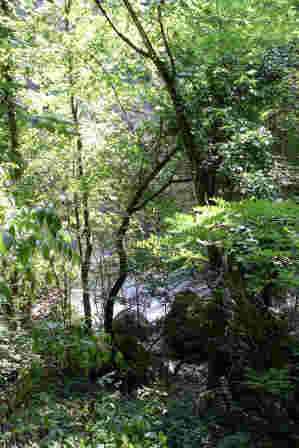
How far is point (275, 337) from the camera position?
351 centimetres

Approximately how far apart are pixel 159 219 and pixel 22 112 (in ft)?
21.8

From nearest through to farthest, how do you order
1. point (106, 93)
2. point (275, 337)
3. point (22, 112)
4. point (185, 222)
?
point (22, 112) → point (185, 222) → point (275, 337) → point (106, 93)

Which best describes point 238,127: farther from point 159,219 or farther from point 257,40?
point 159,219

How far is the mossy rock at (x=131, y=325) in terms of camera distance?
26.2 ft

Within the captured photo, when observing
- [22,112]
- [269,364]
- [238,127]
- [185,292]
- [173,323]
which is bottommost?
[173,323]

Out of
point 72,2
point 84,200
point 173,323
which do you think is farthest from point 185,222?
point 173,323

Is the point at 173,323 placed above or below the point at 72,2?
below

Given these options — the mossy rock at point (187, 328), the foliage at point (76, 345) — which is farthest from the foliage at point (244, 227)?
the mossy rock at point (187, 328)

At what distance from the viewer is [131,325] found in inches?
320

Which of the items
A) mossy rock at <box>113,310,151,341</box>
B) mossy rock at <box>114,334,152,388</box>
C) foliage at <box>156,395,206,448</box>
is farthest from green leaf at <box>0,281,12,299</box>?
mossy rock at <box>113,310,151,341</box>

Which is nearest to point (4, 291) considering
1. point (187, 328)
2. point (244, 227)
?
point (244, 227)

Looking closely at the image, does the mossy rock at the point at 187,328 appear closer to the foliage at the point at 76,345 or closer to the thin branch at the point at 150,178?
the thin branch at the point at 150,178

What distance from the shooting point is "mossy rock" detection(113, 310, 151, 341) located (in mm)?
8000

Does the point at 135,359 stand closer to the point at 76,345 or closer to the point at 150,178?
the point at 150,178
